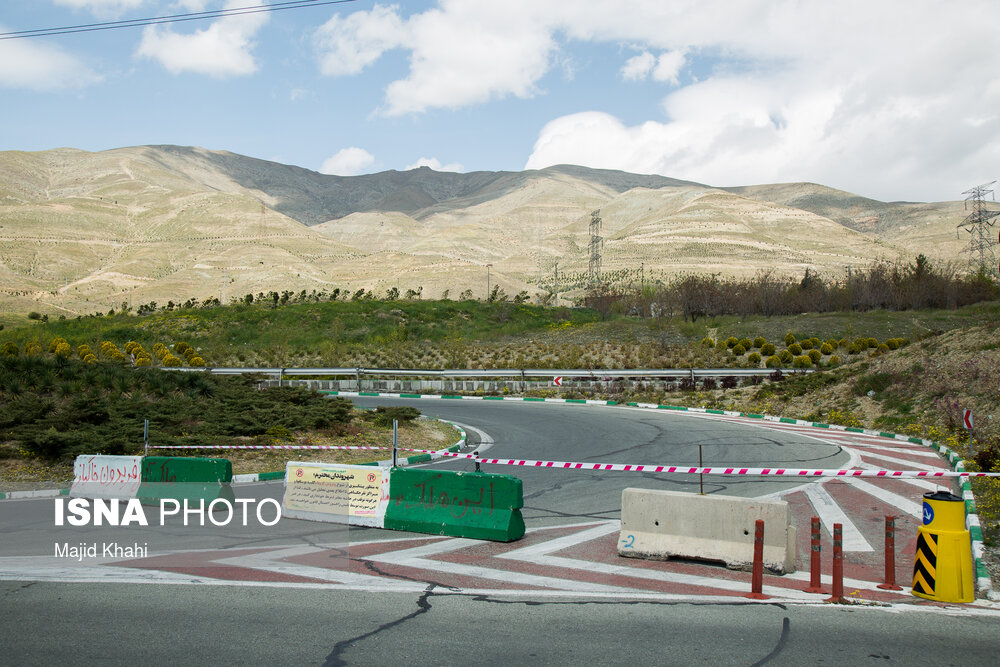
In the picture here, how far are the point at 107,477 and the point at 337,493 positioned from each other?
16.2ft

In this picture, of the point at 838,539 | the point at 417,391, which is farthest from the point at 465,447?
the point at 417,391

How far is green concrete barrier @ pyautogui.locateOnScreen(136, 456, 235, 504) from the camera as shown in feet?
40.8

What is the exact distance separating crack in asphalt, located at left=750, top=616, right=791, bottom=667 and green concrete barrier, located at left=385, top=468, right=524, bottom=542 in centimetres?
397

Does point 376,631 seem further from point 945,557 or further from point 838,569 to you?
point 945,557

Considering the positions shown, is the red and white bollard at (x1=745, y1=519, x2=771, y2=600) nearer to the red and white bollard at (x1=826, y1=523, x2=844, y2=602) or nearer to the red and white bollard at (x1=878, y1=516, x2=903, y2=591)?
the red and white bollard at (x1=826, y1=523, x2=844, y2=602)

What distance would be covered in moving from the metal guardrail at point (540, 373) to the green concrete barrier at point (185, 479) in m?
23.7

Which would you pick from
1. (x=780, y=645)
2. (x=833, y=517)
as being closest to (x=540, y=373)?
(x=833, y=517)

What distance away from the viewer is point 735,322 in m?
63.2

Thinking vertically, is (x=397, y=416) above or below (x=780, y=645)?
above

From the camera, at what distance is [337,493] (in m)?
11.4

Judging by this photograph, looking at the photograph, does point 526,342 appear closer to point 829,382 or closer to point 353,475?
point 829,382

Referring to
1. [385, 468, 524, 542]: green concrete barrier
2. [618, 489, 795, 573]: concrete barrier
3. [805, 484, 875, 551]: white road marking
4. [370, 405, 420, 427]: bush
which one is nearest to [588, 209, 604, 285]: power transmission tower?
[370, 405, 420, 427]: bush

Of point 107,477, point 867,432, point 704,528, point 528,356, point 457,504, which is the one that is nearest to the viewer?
point 704,528

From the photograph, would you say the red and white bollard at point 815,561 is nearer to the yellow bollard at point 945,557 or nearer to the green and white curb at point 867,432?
the yellow bollard at point 945,557
